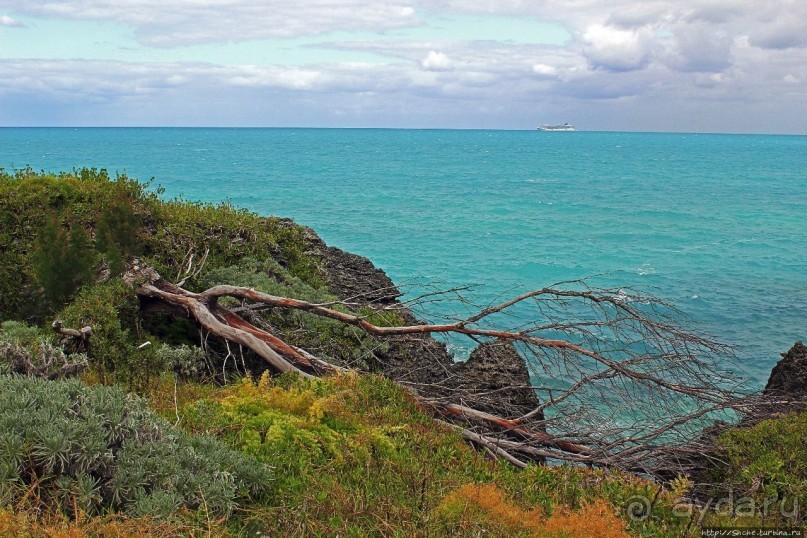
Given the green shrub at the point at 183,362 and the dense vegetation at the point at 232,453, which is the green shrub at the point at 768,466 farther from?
the green shrub at the point at 183,362

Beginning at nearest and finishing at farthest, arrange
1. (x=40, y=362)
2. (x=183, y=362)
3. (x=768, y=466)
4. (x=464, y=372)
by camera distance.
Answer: (x=40, y=362), (x=768, y=466), (x=183, y=362), (x=464, y=372)

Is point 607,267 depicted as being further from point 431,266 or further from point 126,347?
point 126,347

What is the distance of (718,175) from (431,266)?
281ft

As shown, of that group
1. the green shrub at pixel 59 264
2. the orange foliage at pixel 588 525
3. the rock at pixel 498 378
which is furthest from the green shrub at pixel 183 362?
the orange foliage at pixel 588 525

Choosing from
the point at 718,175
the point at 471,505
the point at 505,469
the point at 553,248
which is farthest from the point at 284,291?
the point at 718,175

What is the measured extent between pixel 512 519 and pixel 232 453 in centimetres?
241

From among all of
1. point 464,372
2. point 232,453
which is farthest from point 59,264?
point 464,372

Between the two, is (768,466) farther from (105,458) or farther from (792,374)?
(105,458)

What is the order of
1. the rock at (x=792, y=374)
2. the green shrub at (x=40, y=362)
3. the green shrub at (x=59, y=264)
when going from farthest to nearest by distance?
the rock at (x=792, y=374)
the green shrub at (x=59, y=264)
the green shrub at (x=40, y=362)

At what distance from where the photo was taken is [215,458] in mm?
5785

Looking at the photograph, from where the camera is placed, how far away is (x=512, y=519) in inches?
214

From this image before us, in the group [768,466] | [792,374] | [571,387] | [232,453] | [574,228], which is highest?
[232,453]

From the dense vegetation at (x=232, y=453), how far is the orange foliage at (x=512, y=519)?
0.06ft

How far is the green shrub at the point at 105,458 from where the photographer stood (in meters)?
4.89
